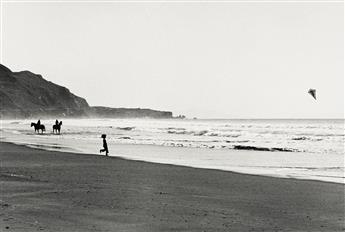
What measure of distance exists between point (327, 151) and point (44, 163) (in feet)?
52.7

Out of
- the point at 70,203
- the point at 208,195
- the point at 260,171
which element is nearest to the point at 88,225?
the point at 70,203

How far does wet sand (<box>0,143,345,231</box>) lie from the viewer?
819 cm

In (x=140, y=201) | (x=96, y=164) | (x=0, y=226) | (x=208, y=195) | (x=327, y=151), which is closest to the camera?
(x=0, y=226)

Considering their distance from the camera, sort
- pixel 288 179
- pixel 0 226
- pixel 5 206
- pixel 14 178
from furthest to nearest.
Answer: pixel 288 179 → pixel 14 178 → pixel 5 206 → pixel 0 226

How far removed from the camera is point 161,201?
1034cm

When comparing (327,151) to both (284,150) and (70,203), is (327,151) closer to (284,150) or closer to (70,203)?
(284,150)

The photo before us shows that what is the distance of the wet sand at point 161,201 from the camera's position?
819 centimetres

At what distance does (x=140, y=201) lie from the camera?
1023 cm

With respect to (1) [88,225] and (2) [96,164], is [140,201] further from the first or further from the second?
(2) [96,164]

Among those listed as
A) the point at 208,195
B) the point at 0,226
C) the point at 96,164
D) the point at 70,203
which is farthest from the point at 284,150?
the point at 0,226

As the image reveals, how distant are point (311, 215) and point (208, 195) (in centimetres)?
268

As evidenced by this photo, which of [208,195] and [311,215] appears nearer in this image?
[311,215]

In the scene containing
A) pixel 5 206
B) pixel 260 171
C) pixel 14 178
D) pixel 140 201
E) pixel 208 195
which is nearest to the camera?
pixel 5 206

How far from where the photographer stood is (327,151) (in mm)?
27750
